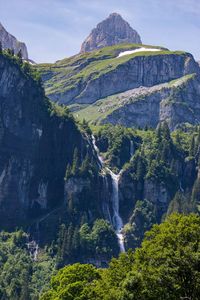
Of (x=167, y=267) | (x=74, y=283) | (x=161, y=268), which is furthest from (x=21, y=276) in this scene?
(x=167, y=267)

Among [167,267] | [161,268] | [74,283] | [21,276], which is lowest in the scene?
[21,276]

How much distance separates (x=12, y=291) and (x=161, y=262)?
364 feet

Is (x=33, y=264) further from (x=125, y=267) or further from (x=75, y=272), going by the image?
(x=125, y=267)

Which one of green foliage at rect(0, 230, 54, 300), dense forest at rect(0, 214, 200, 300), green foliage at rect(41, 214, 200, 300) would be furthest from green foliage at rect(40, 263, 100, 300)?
green foliage at rect(0, 230, 54, 300)

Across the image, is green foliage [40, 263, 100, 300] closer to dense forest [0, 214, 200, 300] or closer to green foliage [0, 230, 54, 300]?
dense forest [0, 214, 200, 300]

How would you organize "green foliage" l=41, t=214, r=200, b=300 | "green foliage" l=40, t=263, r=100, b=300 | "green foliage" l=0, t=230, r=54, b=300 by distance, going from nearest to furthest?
1. "green foliage" l=41, t=214, r=200, b=300
2. "green foliage" l=40, t=263, r=100, b=300
3. "green foliage" l=0, t=230, r=54, b=300

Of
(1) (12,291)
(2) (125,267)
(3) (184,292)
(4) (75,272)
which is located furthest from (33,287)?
(3) (184,292)

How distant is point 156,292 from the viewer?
213 feet

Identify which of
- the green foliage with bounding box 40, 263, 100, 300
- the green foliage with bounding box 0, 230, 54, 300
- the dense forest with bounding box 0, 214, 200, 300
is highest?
the dense forest with bounding box 0, 214, 200, 300

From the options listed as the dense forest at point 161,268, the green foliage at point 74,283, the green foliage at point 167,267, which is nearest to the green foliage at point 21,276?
the green foliage at point 74,283

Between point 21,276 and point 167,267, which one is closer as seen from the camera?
point 167,267

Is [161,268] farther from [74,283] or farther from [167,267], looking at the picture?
[74,283]

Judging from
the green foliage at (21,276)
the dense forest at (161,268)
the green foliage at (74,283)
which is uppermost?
the dense forest at (161,268)

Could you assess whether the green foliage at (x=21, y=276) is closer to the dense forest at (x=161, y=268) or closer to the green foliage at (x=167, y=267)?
the dense forest at (x=161, y=268)
